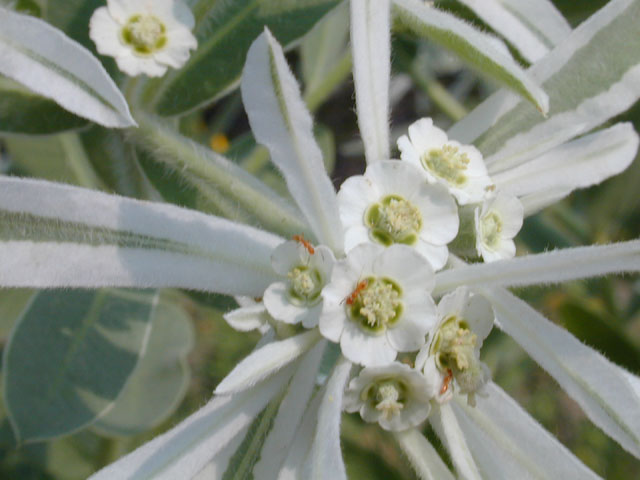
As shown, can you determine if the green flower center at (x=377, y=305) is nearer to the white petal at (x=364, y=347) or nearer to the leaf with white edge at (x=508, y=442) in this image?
the white petal at (x=364, y=347)

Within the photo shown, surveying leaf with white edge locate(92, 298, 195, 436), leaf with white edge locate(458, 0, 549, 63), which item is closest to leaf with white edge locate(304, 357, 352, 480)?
leaf with white edge locate(458, 0, 549, 63)

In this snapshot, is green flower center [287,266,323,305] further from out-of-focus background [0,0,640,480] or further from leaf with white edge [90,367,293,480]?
out-of-focus background [0,0,640,480]

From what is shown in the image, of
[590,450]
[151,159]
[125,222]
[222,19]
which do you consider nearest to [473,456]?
[125,222]

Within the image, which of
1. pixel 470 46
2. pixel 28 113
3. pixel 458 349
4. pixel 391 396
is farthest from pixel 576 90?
pixel 28 113

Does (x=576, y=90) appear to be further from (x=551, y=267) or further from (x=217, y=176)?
(x=217, y=176)

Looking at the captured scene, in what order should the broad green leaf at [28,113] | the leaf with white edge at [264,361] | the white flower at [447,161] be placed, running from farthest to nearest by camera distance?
the broad green leaf at [28,113], the white flower at [447,161], the leaf with white edge at [264,361]

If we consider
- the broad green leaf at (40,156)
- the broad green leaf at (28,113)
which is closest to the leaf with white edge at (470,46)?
the broad green leaf at (28,113)

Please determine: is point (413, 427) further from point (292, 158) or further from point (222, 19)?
point (222, 19)
